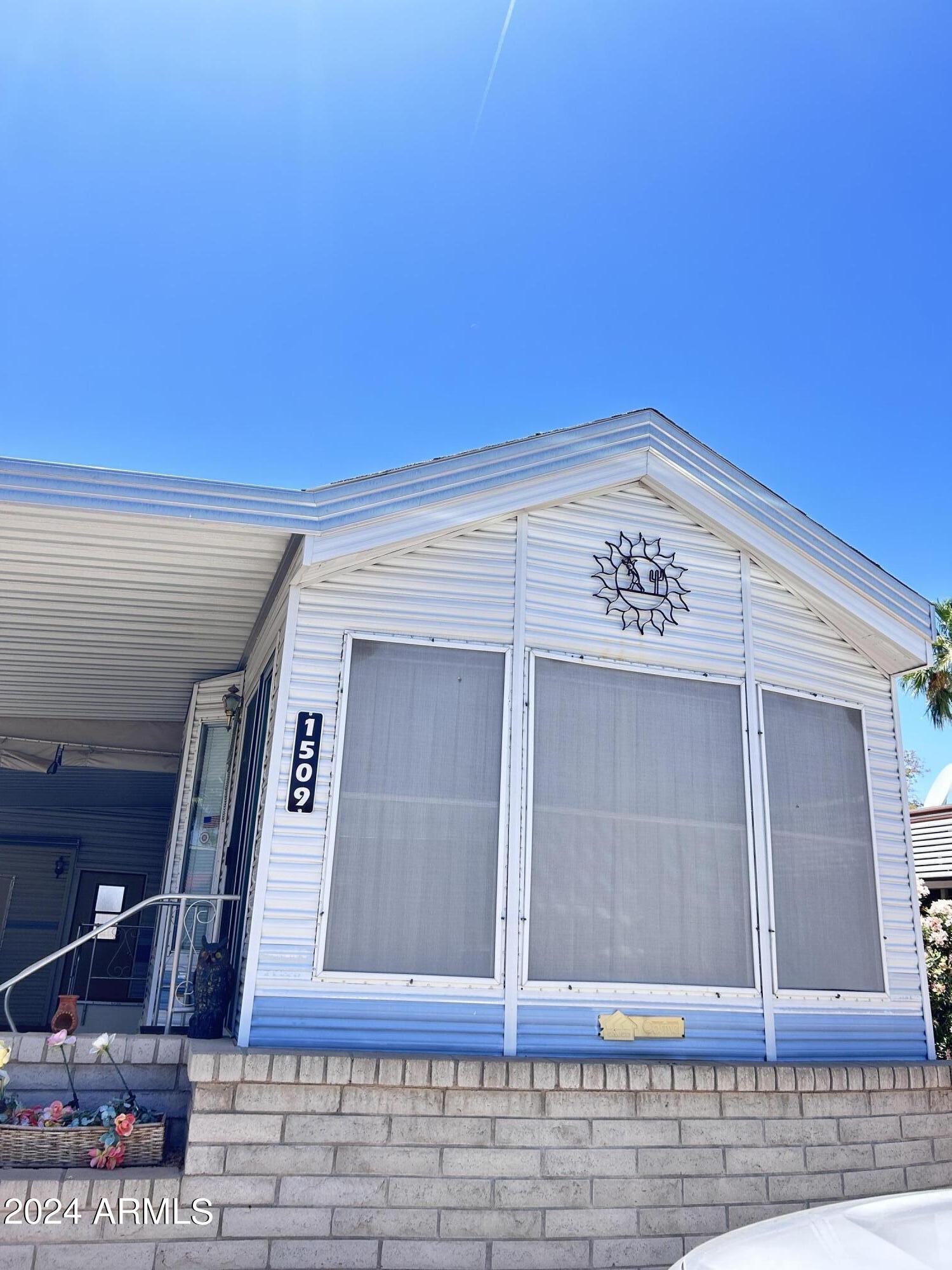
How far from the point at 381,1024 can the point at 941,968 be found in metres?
6.42

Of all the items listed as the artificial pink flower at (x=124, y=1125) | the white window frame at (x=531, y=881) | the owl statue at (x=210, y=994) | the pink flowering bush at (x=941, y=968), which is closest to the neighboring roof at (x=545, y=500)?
the white window frame at (x=531, y=881)

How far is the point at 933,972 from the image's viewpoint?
859 centimetres

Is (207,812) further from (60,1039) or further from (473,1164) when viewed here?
(473,1164)

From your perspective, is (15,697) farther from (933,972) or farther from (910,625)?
(933,972)

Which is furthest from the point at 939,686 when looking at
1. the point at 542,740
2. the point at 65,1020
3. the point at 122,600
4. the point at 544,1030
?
the point at 65,1020

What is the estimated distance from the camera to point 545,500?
17.8 feet

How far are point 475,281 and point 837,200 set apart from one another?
377cm

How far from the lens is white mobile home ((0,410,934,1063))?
15.1ft

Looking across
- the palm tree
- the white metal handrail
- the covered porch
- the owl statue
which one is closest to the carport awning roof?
the covered porch

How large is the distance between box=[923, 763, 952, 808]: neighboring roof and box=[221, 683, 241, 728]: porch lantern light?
20653 mm

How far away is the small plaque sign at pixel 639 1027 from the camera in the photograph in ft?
15.6

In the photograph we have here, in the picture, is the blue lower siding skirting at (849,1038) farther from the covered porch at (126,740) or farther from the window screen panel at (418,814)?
the covered porch at (126,740)

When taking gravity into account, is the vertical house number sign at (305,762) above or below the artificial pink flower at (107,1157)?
above

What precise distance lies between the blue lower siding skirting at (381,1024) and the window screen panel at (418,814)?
17cm
